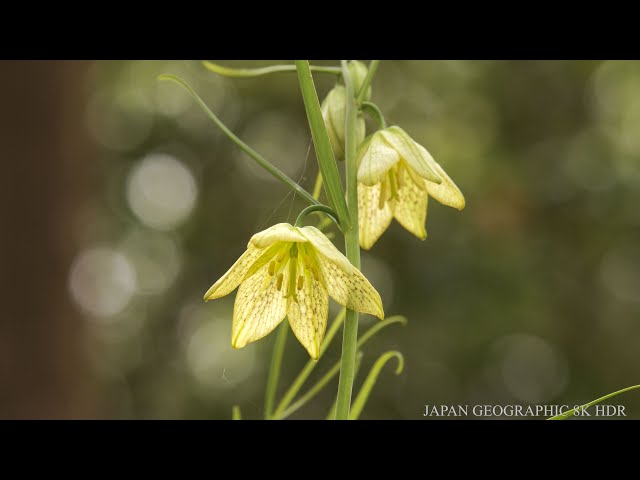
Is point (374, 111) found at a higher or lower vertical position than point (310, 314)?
higher

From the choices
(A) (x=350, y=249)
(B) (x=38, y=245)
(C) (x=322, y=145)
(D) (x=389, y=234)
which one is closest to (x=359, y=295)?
(A) (x=350, y=249)

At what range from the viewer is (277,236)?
0.86m

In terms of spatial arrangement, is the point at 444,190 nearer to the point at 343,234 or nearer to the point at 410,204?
the point at 410,204

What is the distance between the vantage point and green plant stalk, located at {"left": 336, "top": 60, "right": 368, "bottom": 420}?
2.40ft

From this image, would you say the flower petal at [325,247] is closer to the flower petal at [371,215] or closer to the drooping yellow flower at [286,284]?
the drooping yellow flower at [286,284]

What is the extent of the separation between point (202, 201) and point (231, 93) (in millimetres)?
890

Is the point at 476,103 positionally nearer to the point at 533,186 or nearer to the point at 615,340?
the point at 533,186

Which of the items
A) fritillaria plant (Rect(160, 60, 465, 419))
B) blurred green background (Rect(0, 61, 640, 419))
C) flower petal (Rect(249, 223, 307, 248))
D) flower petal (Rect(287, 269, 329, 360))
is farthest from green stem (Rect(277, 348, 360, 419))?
blurred green background (Rect(0, 61, 640, 419))

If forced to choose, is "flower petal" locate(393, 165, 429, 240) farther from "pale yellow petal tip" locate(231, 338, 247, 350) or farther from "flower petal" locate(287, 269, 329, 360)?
"pale yellow petal tip" locate(231, 338, 247, 350)

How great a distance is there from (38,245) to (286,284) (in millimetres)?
2595

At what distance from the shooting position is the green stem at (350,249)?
2.40 feet

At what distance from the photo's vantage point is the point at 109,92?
575 centimetres

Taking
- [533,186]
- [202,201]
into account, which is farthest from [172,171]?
[533,186]

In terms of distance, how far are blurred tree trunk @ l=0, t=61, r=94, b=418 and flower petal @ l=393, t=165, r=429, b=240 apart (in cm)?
227
